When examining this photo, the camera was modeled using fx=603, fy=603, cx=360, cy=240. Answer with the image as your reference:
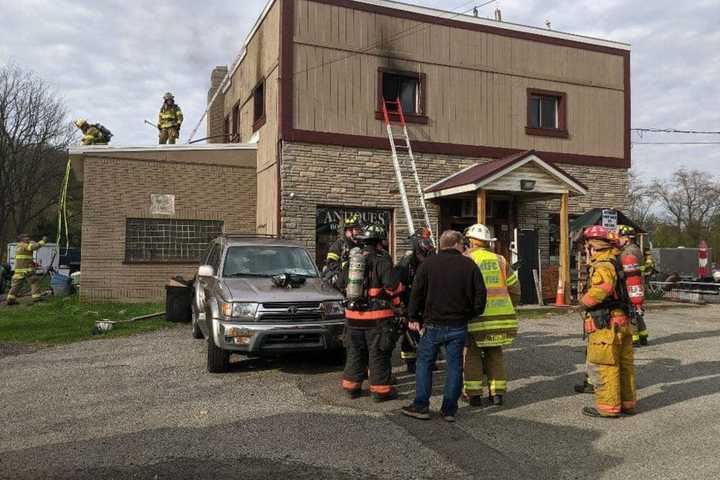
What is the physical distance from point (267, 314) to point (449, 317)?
2.35 m

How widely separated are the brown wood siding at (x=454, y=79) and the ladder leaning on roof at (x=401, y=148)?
285mm

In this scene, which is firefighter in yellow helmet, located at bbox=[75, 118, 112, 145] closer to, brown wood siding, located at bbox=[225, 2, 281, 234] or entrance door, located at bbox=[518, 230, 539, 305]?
brown wood siding, located at bbox=[225, 2, 281, 234]

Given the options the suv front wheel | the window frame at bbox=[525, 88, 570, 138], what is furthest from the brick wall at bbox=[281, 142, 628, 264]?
the suv front wheel

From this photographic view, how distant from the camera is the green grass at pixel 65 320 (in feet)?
34.2

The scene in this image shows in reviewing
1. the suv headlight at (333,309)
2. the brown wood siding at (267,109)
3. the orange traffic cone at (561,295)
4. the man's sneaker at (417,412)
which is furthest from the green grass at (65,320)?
the orange traffic cone at (561,295)

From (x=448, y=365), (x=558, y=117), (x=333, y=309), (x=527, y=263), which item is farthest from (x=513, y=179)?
(x=448, y=365)

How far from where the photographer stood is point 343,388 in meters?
6.35

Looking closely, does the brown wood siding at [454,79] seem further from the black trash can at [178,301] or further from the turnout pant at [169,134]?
the turnout pant at [169,134]

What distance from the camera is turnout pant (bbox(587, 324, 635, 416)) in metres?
5.34

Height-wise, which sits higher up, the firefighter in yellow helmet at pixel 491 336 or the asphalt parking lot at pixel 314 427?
the firefighter in yellow helmet at pixel 491 336

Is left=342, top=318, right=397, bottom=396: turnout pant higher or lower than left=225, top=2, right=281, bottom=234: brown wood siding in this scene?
lower

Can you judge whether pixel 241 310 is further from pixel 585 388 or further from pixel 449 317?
pixel 585 388

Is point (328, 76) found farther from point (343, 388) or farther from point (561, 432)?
point (561, 432)

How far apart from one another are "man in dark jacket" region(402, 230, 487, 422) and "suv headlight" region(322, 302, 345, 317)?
1803 millimetres
